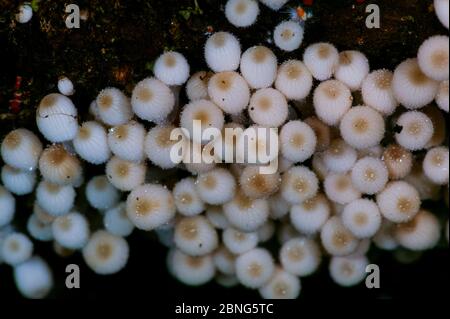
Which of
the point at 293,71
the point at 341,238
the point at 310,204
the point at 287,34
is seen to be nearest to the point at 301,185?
the point at 310,204

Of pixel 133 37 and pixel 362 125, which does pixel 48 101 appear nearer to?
pixel 133 37

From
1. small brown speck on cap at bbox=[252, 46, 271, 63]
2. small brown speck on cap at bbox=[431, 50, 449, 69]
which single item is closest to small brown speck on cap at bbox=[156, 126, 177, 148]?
small brown speck on cap at bbox=[252, 46, 271, 63]

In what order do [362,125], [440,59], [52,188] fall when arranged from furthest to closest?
[52,188], [362,125], [440,59]

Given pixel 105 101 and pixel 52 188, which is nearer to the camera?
pixel 105 101

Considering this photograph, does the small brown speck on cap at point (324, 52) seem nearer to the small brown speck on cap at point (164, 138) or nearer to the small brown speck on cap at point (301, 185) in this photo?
the small brown speck on cap at point (301, 185)

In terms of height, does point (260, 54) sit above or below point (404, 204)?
above

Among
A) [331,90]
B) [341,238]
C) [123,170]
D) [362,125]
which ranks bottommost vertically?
[341,238]

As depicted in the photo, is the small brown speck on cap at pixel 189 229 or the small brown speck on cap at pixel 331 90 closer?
the small brown speck on cap at pixel 331 90

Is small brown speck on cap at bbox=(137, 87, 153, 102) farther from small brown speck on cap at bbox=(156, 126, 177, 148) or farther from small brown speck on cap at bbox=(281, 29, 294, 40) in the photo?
small brown speck on cap at bbox=(281, 29, 294, 40)

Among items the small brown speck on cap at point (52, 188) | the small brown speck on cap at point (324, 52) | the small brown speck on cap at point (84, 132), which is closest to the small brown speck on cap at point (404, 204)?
the small brown speck on cap at point (324, 52)

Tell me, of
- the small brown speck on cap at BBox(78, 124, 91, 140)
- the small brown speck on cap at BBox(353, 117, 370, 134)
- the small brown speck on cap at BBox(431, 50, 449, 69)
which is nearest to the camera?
the small brown speck on cap at BBox(431, 50, 449, 69)

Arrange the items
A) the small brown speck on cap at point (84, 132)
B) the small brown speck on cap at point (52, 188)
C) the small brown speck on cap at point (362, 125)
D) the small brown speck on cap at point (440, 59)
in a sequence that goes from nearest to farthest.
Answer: the small brown speck on cap at point (440, 59) < the small brown speck on cap at point (362, 125) < the small brown speck on cap at point (84, 132) < the small brown speck on cap at point (52, 188)
